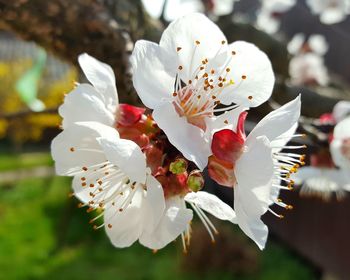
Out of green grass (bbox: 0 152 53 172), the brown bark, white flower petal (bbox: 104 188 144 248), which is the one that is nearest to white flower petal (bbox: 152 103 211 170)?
white flower petal (bbox: 104 188 144 248)

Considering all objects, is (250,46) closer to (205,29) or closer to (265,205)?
(205,29)

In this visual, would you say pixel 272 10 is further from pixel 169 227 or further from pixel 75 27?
pixel 169 227

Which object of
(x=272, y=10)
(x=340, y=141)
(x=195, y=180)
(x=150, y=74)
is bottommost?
(x=272, y=10)

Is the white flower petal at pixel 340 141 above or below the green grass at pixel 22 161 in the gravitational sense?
above

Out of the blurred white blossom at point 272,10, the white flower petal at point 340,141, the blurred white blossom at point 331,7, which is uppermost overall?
the white flower petal at point 340,141

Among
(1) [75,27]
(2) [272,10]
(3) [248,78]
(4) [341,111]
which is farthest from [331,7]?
(3) [248,78]

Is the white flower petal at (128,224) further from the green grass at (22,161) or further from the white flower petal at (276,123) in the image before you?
the green grass at (22,161)

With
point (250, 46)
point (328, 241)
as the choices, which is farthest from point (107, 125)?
point (328, 241)

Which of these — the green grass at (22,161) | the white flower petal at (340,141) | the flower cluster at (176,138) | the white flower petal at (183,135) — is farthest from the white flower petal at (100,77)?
the green grass at (22,161)
